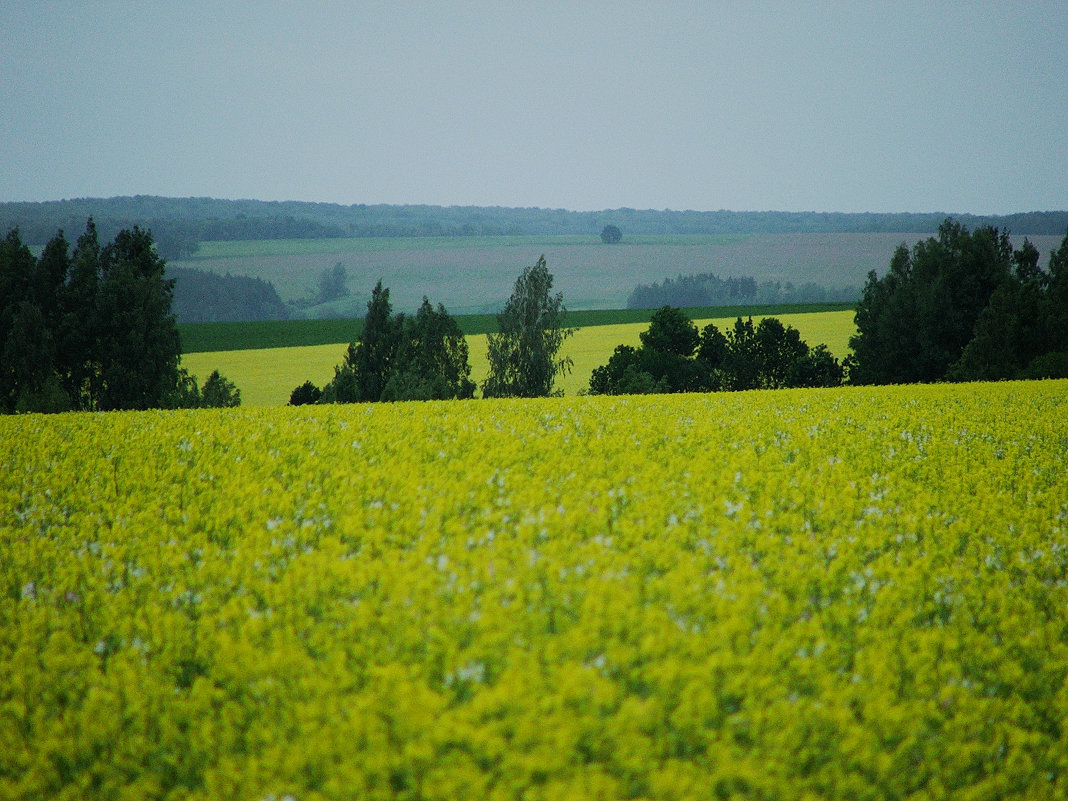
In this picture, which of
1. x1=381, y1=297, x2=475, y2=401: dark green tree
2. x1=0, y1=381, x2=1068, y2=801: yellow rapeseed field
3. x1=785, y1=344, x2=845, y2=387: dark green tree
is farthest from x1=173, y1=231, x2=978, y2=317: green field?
x1=0, y1=381, x2=1068, y2=801: yellow rapeseed field

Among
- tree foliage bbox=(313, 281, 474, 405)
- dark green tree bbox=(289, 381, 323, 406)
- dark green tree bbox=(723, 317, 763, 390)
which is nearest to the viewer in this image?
tree foliage bbox=(313, 281, 474, 405)

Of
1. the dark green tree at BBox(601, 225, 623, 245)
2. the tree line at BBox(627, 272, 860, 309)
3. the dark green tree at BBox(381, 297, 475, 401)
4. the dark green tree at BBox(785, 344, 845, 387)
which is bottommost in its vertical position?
the dark green tree at BBox(785, 344, 845, 387)

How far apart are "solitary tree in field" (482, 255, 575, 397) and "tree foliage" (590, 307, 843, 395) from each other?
434 inches

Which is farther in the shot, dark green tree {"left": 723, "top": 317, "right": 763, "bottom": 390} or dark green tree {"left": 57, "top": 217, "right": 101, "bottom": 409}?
dark green tree {"left": 723, "top": 317, "right": 763, "bottom": 390}

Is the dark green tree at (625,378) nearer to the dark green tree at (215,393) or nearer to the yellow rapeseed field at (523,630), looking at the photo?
the dark green tree at (215,393)

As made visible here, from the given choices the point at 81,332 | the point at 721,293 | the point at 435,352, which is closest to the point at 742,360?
the point at 435,352

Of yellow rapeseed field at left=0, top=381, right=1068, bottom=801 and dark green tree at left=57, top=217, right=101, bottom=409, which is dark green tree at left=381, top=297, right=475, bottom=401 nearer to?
dark green tree at left=57, top=217, right=101, bottom=409

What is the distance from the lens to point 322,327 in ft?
307

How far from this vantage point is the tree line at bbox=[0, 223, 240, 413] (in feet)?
146

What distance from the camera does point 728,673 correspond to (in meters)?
4.50

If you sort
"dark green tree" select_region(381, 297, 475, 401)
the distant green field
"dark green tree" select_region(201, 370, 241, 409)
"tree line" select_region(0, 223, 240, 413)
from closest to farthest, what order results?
"tree line" select_region(0, 223, 240, 413) < "dark green tree" select_region(201, 370, 241, 409) < "dark green tree" select_region(381, 297, 475, 401) < the distant green field

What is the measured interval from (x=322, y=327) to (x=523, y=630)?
3655 inches

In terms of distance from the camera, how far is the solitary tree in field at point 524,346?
49.0 metres

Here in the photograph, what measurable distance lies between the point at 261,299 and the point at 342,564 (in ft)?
385
